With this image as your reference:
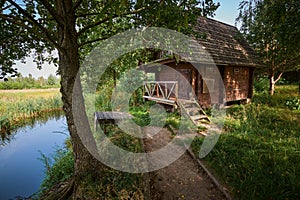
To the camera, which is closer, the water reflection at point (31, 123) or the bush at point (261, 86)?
the water reflection at point (31, 123)

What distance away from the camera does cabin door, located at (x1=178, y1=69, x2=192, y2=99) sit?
9.11 meters

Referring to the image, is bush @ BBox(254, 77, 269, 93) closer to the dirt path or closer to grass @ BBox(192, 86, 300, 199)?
grass @ BBox(192, 86, 300, 199)

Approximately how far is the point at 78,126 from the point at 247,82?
12039 millimetres

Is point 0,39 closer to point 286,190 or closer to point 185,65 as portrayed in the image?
point 286,190

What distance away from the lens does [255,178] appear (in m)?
3.10

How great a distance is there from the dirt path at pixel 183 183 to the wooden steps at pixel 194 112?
2.78m

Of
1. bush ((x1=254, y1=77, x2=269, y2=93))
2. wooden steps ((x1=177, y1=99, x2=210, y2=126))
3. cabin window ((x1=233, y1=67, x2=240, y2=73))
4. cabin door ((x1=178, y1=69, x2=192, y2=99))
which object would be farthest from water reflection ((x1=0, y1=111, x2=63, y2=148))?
bush ((x1=254, y1=77, x2=269, y2=93))

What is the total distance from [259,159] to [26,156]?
26.7ft

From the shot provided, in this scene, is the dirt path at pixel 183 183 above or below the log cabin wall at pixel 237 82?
below

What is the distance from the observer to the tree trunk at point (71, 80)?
2.66m

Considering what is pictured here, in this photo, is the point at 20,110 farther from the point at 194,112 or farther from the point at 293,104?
the point at 293,104

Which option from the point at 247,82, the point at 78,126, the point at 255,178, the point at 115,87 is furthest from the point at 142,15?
the point at 247,82

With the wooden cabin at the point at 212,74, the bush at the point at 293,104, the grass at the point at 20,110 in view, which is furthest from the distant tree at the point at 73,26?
the bush at the point at 293,104

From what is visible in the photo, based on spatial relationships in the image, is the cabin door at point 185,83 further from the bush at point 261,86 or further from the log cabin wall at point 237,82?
the bush at point 261,86
